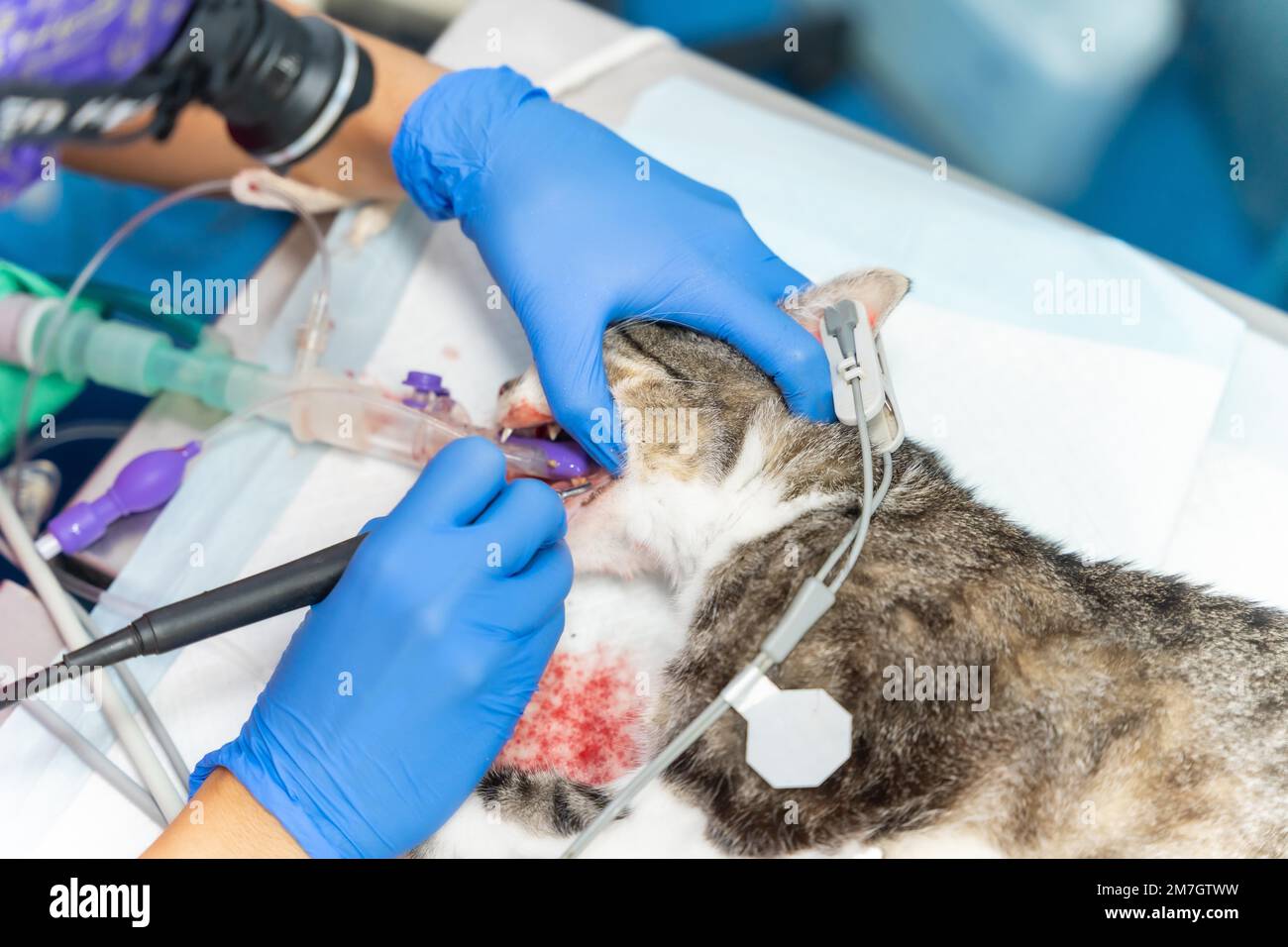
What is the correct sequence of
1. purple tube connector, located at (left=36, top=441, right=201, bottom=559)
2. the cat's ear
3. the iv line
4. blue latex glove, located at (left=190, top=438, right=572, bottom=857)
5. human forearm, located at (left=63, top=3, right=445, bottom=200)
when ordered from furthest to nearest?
1. human forearm, located at (left=63, top=3, right=445, bottom=200)
2. purple tube connector, located at (left=36, top=441, right=201, bottom=559)
3. the cat's ear
4. blue latex glove, located at (left=190, top=438, right=572, bottom=857)
5. the iv line

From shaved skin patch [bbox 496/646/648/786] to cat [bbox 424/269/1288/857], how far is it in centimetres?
2

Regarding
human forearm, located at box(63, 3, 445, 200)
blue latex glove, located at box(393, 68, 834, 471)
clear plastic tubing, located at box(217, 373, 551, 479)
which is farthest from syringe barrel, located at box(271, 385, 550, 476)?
human forearm, located at box(63, 3, 445, 200)

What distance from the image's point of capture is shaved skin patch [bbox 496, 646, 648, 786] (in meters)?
1.33

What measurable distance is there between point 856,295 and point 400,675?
31.0 inches

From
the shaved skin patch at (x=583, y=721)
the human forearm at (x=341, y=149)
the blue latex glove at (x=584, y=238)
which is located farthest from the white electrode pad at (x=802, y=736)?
the human forearm at (x=341, y=149)

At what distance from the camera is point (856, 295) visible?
1.34 metres

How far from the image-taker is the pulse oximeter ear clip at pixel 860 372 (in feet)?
3.86

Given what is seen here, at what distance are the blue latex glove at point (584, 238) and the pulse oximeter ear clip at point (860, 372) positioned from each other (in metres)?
0.13

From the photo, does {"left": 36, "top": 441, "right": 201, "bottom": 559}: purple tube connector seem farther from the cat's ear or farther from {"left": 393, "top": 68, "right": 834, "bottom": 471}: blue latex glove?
the cat's ear

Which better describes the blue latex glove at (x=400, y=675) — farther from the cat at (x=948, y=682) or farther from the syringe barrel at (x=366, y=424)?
the syringe barrel at (x=366, y=424)

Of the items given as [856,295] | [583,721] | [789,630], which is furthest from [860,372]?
[583,721]

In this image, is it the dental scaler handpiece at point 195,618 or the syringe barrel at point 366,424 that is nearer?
the dental scaler handpiece at point 195,618

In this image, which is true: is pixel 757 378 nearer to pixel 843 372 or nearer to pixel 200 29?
pixel 843 372

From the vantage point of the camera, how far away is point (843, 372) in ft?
3.88
